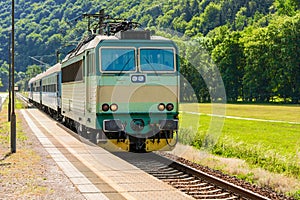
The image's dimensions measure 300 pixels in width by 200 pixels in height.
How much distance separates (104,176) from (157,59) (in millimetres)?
4555

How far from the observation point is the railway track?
35.0ft

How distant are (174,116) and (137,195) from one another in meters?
5.65

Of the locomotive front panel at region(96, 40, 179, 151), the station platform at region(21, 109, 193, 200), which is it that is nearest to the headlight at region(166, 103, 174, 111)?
the locomotive front panel at region(96, 40, 179, 151)

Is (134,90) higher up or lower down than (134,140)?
higher up

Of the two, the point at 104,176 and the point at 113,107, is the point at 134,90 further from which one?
the point at 104,176

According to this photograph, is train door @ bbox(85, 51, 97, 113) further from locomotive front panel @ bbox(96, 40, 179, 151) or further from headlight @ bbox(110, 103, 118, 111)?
headlight @ bbox(110, 103, 118, 111)

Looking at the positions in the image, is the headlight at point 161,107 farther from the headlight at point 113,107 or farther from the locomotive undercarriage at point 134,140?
the headlight at point 113,107

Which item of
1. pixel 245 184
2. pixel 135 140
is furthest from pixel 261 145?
pixel 245 184

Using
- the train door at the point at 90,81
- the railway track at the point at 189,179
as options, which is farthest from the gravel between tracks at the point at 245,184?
the train door at the point at 90,81

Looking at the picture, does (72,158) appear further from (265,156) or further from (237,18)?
(237,18)

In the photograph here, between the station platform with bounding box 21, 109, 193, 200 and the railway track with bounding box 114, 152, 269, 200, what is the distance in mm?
426

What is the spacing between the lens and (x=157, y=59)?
1584cm

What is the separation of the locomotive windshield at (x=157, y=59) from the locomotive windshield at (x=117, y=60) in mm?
327

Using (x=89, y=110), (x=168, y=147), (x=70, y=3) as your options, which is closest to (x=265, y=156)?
(x=168, y=147)
